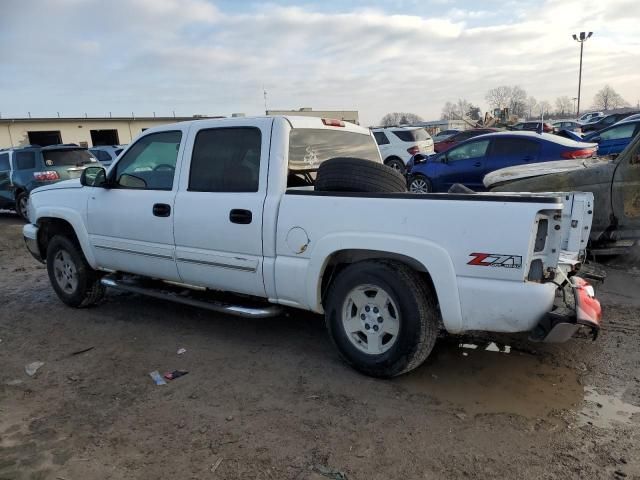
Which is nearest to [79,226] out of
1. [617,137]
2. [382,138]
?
[382,138]

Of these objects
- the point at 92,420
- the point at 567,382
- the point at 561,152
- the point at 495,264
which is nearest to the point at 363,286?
the point at 495,264

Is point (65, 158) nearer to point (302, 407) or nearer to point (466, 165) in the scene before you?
point (466, 165)

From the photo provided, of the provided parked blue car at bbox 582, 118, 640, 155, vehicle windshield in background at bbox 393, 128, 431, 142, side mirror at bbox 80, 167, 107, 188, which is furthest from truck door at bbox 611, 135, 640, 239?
vehicle windshield in background at bbox 393, 128, 431, 142

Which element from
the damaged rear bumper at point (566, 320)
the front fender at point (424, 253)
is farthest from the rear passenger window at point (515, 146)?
the front fender at point (424, 253)

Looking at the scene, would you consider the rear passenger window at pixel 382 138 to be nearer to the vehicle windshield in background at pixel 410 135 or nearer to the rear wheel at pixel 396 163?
the vehicle windshield in background at pixel 410 135

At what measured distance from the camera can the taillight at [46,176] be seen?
39.6ft

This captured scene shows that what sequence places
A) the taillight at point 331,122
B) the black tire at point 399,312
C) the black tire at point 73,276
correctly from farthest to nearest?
the black tire at point 73,276 → the taillight at point 331,122 → the black tire at point 399,312

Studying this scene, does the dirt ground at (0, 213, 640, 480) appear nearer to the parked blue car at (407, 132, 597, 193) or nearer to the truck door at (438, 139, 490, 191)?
the parked blue car at (407, 132, 597, 193)

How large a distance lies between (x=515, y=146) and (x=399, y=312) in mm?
8077

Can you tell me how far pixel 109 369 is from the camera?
4.20 metres

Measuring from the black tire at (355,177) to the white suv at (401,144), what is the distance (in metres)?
13.4

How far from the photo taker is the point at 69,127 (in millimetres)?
37469

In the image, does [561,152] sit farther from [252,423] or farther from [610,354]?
[252,423]

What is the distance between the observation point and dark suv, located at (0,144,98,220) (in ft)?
40.2
